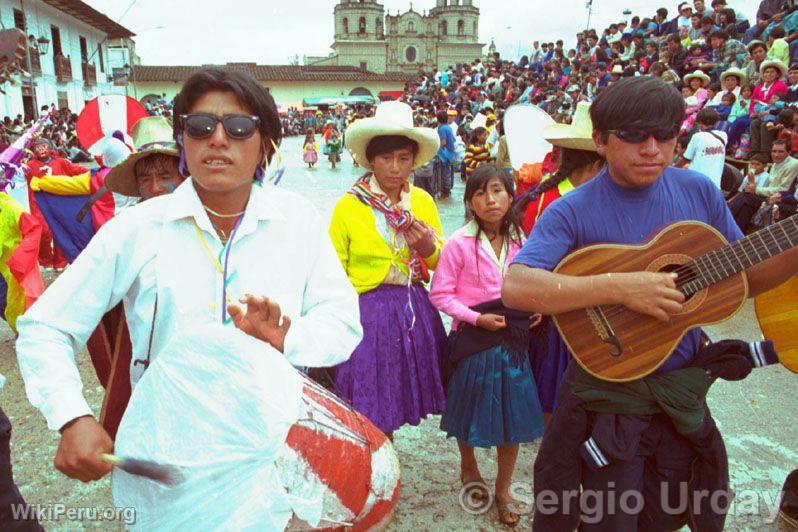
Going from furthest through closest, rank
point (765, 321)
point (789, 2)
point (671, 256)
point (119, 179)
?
point (789, 2), point (119, 179), point (765, 321), point (671, 256)

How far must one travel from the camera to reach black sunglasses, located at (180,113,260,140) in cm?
163

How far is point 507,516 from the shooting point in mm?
2961

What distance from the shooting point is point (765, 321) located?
223cm

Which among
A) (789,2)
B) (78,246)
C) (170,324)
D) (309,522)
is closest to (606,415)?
(309,522)

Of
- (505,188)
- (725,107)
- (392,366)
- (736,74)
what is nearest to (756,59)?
(736,74)

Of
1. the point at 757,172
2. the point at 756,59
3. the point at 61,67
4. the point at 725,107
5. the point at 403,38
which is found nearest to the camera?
the point at 757,172

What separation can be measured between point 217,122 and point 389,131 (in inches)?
67.8

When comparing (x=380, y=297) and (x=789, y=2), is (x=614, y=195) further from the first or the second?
(x=789, y=2)

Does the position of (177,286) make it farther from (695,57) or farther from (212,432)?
(695,57)

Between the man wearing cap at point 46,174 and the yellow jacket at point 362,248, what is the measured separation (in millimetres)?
4196

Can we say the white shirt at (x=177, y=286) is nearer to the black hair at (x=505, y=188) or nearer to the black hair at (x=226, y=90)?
the black hair at (x=226, y=90)

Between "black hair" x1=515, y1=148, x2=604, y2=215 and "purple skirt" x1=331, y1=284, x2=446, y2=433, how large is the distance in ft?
2.81

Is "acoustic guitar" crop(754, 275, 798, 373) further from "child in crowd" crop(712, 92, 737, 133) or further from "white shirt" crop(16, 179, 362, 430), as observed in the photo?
"child in crowd" crop(712, 92, 737, 133)

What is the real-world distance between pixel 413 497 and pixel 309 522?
218cm
